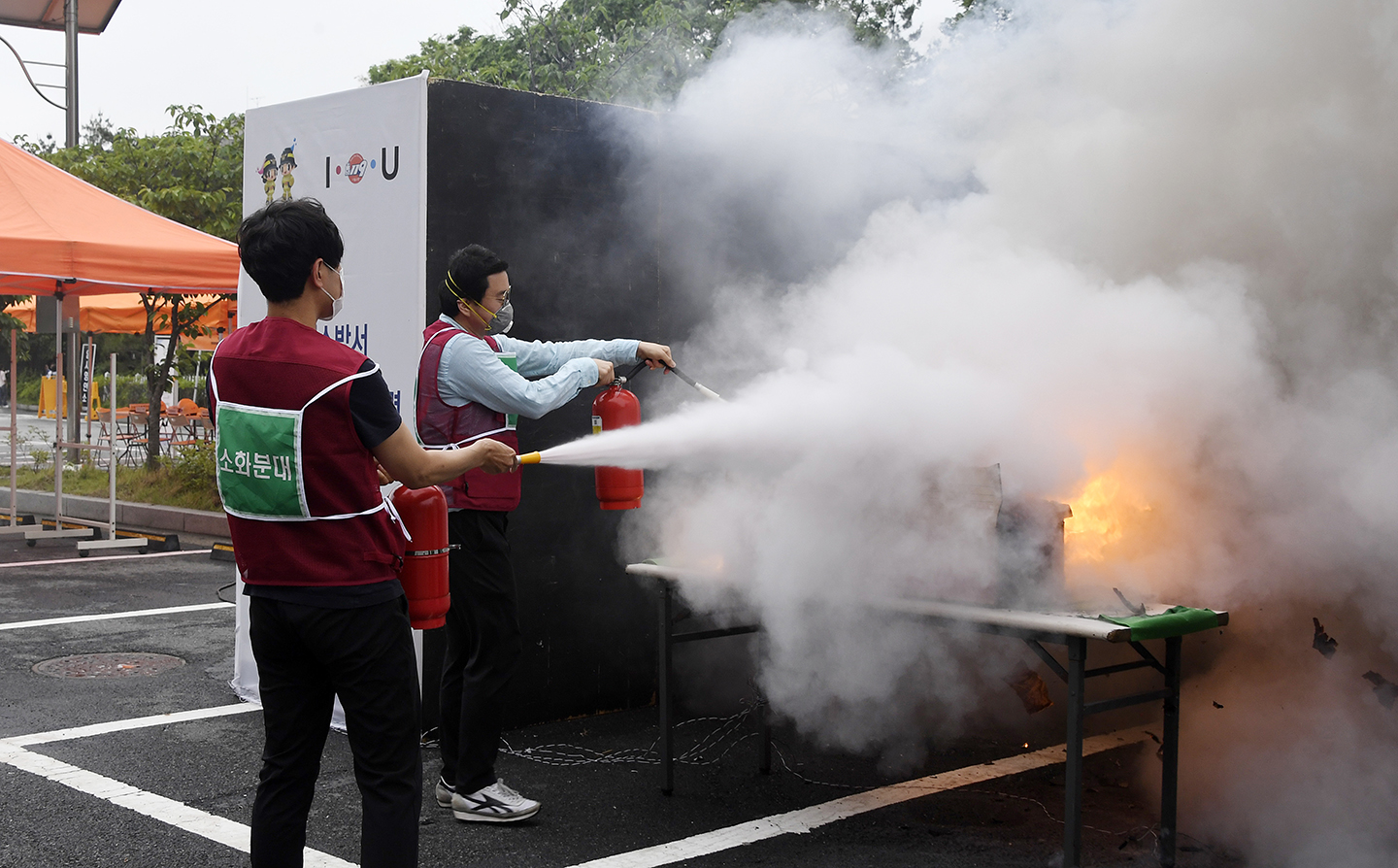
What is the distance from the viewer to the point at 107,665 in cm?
632

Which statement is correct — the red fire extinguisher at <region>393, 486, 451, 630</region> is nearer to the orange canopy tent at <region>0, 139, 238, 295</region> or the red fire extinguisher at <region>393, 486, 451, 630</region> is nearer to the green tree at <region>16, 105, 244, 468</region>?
the orange canopy tent at <region>0, 139, 238, 295</region>

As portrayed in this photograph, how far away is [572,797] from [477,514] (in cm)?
118

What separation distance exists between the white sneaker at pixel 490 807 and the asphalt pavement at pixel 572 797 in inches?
2.1

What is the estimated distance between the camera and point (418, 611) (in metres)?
3.24

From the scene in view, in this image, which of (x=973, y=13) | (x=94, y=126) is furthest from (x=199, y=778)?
(x=94, y=126)

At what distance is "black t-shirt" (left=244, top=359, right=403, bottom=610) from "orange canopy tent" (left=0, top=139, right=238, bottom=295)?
6.80 metres

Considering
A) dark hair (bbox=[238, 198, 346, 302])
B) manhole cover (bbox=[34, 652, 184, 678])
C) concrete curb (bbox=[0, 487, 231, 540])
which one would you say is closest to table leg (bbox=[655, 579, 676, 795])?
dark hair (bbox=[238, 198, 346, 302])

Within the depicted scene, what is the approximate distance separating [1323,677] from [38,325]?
10686mm

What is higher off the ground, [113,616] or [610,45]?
[610,45]

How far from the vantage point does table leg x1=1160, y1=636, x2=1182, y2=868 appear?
147 inches

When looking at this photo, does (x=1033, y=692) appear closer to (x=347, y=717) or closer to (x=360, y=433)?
(x=347, y=717)

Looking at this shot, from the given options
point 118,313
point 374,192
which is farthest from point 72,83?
point 374,192

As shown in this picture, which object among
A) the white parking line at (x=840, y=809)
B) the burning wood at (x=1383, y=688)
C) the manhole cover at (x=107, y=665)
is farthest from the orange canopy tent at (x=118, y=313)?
the burning wood at (x=1383, y=688)

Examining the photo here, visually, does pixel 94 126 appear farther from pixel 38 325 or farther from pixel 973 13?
pixel 973 13
